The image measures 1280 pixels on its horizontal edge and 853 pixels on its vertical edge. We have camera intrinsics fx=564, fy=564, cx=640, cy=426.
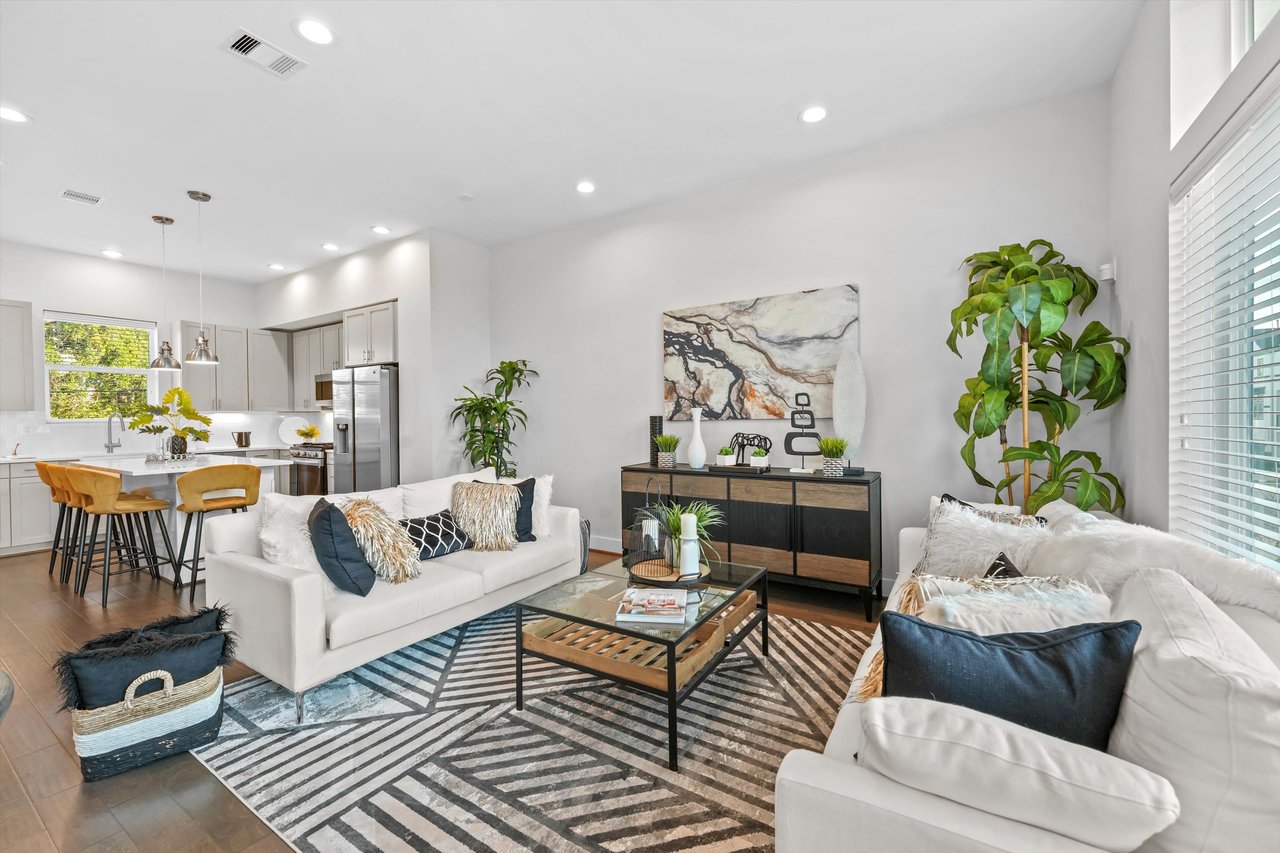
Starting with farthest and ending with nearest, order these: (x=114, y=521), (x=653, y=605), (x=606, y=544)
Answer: (x=606, y=544)
(x=114, y=521)
(x=653, y=605)

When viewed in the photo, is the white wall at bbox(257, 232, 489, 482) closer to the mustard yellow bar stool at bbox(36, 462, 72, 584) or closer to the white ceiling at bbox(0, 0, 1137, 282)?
the white ceiling at bbox(0, 0, 1137, 282)

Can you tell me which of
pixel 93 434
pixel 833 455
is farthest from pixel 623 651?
pixel 93 434

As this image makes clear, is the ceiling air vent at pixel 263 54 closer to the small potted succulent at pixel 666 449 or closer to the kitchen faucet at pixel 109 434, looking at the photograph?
the small potted succulent at pixel 666 449

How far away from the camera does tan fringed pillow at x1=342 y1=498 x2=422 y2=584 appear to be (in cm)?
271

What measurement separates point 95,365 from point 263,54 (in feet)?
17.7

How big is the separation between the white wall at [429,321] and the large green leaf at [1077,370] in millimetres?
4739

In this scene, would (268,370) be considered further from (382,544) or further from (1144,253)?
(1144,253)

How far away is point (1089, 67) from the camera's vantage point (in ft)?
9.86

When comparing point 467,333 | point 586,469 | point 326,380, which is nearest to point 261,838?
point 586,469

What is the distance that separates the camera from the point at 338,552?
2.53 metres

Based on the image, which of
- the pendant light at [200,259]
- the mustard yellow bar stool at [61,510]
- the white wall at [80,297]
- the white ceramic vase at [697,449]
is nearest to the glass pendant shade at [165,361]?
the pendant light at [200,259]

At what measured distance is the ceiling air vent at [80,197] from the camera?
14.4ft

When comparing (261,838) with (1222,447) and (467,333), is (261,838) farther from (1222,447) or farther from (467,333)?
(467,333)

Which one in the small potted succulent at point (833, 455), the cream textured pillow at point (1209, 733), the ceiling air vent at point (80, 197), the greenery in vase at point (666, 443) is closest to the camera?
the cream textured pillow at point (1209, 733)
